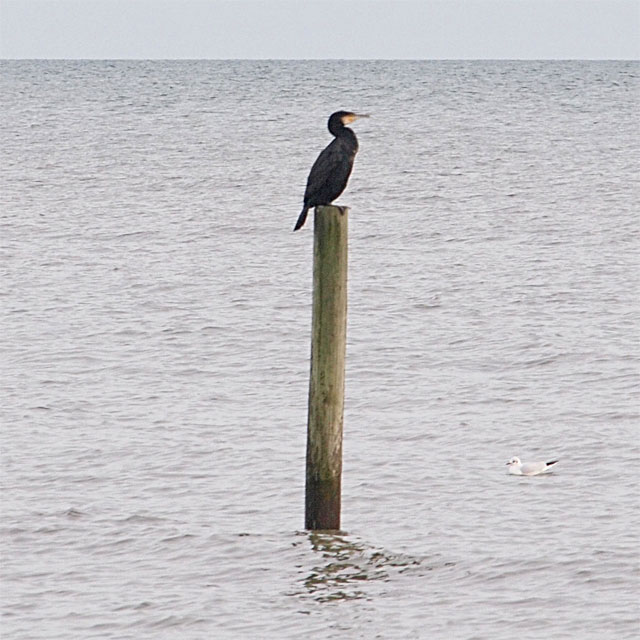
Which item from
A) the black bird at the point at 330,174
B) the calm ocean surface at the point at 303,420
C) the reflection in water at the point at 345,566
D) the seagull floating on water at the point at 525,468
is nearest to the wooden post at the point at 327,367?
the reflection in water at the point at 345,566

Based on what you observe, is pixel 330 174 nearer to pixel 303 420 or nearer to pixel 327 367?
pixel 327 367

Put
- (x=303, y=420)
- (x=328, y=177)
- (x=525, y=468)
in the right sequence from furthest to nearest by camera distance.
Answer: (x=303, y=420)
(x=525, y=468)
(x=328, y=177)

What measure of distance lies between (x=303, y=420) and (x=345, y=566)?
3782 mm

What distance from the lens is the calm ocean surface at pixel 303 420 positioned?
A: 8703mm

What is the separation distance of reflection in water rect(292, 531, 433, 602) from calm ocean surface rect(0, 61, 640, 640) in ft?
0.08

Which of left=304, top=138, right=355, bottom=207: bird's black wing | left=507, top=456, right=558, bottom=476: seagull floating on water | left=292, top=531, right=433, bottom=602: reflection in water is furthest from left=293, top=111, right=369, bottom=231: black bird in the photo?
left=507, top=456, right=558, bottom=476: seagull floating on water

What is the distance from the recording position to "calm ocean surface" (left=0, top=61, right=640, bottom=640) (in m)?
8.70

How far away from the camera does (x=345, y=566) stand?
926 cm

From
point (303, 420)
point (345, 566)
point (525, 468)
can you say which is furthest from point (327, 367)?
point (303, 420)

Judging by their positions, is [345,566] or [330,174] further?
[330,174]

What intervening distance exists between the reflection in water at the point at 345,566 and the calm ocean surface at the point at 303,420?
0.08ft

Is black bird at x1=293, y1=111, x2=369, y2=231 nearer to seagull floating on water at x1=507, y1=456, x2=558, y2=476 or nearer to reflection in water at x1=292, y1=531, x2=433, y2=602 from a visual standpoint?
reflection in water at x1=292, y1=531, x2=433, y2=602

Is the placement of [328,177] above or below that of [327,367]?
above

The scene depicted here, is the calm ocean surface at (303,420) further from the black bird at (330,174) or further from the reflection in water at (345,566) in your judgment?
the black bird at (330,174)
